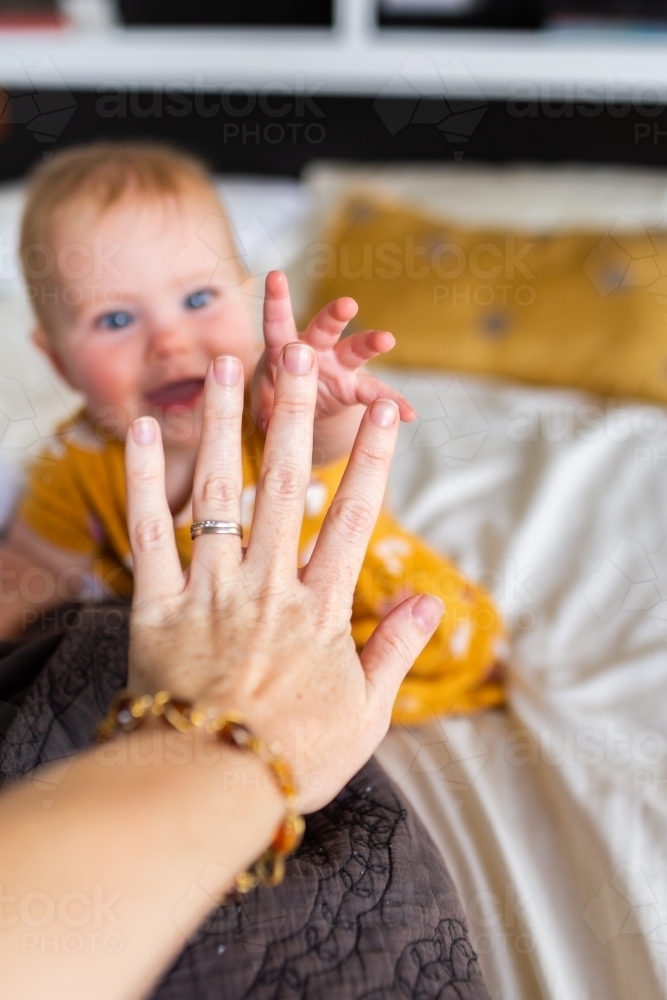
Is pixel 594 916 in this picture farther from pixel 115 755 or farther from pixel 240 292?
pixel 240 292

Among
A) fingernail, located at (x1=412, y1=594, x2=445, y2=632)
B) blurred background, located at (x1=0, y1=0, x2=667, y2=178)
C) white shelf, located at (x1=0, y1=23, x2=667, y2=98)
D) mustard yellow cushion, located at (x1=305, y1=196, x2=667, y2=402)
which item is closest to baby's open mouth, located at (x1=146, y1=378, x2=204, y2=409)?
fingernail, located at (x1=412, y1=594, x2=445, y2=632)

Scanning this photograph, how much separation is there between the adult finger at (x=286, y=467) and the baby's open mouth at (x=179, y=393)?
187 millimetres

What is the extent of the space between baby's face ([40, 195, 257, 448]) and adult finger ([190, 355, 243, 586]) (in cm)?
16

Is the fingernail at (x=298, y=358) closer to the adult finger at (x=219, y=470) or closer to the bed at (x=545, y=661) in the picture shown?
the adult finger at (x=219, y=470)

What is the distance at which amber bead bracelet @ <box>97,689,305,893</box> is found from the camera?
13.4 inches

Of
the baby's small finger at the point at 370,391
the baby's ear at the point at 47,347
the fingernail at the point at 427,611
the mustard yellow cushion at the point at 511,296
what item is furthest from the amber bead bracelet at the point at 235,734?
the mustard yellow cushion at the point at 511,296

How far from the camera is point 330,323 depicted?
1.58 feet

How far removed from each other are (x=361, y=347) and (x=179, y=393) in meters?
0.16

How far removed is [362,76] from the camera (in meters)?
1.52

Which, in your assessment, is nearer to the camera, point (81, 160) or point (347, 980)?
point (347, 980)

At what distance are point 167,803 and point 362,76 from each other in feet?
4.88

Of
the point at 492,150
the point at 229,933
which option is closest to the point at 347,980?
the point at 229,933

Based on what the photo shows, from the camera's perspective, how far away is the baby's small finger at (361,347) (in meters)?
0.47

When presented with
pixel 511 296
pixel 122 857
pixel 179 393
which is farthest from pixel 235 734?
pixel 511 296
